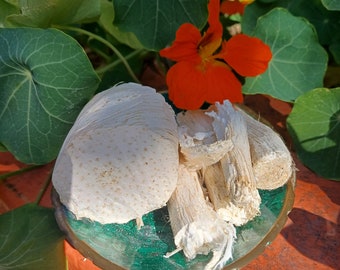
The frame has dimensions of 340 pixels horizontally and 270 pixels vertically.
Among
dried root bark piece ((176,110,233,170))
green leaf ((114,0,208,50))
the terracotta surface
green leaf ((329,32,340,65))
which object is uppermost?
green leaf ((114,0,208,50))

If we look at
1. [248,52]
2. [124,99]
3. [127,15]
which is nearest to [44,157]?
[124,99]

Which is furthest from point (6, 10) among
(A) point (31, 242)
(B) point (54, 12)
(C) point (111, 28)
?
(A) point (31, 242)

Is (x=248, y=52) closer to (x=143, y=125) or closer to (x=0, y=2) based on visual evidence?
(x=143, y=125)

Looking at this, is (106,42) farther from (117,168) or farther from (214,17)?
(117,168)

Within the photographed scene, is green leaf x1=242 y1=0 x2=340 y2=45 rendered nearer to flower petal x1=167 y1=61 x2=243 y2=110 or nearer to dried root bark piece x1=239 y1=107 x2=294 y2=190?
flower petal x1=167 y1=61 x2=243 y2=110

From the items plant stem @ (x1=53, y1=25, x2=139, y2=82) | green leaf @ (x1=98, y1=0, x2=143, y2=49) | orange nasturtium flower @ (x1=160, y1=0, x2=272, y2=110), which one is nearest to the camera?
orange nasturtium flower @ (x1=160, y1=0, x2=272, y2=110)

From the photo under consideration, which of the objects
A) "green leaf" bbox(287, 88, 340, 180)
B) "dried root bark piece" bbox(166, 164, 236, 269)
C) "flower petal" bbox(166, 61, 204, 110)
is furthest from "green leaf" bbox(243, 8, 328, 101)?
"dried root bark piece" bbox(166, 164, 236, 269)

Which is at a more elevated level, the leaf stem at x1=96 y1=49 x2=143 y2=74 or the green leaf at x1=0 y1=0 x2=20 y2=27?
the green leaf at x1=0 y1=0 x2=20 y2=27

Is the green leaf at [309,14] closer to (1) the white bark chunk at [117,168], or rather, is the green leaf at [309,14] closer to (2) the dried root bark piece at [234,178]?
(2) the dried root bark piece at [234,178]

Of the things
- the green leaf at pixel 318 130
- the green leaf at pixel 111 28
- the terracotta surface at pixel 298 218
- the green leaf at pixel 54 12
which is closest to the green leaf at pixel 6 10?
the green leaf at pixel 54 12
